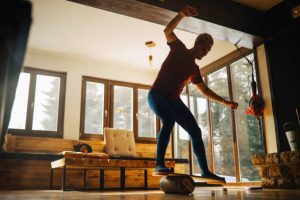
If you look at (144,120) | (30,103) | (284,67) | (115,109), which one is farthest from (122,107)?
(284,67)

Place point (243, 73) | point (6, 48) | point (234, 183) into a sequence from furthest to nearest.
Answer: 1. point (243, 73)
2. point (234, 183)
3. point (6, 48)

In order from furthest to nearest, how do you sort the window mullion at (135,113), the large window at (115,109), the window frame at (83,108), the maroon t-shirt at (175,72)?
the window mullion at (135,113), the large window at (115,109), the window frame at (83,108), the maroon t-shirt at (175,72)

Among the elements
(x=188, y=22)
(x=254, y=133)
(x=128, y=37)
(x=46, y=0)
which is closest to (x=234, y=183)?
(x=254, y=133)

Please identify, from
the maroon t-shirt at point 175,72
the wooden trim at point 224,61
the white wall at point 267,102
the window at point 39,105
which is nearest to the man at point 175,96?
the maroon t-shirt at point 175,72

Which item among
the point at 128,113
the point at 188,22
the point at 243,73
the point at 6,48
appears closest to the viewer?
the point at 6,48

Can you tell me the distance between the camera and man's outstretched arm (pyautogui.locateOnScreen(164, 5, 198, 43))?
223 cm

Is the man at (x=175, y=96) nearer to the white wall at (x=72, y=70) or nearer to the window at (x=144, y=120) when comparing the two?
the white wall at (x=72, y=70)

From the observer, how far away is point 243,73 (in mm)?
5230

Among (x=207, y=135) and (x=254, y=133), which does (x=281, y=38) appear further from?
(x=207, y=135)

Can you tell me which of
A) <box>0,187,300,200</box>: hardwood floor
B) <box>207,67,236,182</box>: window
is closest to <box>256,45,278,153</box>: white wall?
<box>207,67,236,182</box>: window

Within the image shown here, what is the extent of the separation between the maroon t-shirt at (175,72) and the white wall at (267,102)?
2.51m

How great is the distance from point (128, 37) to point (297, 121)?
3030 millimetres

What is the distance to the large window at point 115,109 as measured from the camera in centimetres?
600

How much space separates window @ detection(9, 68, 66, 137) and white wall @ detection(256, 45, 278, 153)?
12.1 ft
